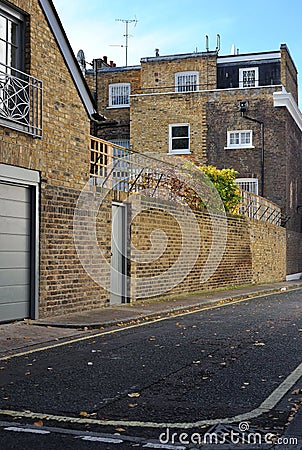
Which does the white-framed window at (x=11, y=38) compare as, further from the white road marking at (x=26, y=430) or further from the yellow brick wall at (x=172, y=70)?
the yellow brick wall at (x=172, y=70)

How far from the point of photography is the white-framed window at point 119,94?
41.1 metres

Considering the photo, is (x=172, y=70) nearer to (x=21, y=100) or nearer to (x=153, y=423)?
(x=21, y=100)

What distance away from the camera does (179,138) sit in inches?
1471

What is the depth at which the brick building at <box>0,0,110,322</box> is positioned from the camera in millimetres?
12398

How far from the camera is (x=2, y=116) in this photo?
1179 centimetres

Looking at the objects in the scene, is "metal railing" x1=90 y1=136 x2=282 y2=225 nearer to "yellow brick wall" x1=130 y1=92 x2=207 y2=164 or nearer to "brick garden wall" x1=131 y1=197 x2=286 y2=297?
"brick garden wall" x1=131 y1=197 x2=286 y2=297

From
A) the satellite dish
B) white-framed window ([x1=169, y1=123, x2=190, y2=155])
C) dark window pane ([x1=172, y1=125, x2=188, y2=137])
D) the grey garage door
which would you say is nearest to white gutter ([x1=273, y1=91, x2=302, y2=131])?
white-framed window ([x1=169, y1=123, x2=190, y2=155])

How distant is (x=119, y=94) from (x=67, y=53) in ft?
90.6

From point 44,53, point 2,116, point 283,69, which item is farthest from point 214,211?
point 283,69

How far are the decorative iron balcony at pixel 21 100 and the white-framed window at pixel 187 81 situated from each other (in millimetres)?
26794

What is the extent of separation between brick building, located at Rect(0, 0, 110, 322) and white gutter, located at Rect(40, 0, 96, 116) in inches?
0.8

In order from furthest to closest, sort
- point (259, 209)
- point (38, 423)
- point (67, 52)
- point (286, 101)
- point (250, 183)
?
point (250, 183) < point (286, 101) < point (259, 209) < point (67, 52) < point (38, 423)

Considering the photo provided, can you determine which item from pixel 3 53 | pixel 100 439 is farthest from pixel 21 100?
pixel 100 439

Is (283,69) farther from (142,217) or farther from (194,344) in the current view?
(194,344)
